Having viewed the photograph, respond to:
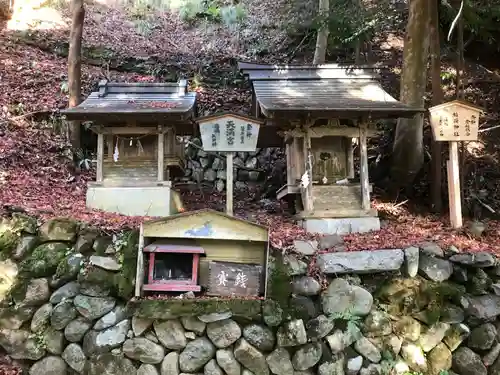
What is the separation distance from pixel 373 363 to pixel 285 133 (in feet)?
13.9

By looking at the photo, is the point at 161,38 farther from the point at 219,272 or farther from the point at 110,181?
the point at 219,272

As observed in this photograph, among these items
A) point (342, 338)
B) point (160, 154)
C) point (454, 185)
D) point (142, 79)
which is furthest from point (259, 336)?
point (142, 79)

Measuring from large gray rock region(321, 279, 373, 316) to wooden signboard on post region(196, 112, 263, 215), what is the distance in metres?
2.09

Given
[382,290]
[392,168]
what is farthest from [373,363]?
[392,168]

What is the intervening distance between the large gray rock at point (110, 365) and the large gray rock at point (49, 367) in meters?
0.39

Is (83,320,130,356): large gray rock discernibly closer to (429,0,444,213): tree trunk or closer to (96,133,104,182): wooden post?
(96,133,104,182): wooden post

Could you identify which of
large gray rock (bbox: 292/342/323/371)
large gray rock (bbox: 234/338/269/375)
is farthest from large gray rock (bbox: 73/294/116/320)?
large gray rock (bbox: 292/342/323/371)

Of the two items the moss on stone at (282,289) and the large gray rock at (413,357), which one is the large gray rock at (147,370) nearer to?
the moss on stone at (282,289)

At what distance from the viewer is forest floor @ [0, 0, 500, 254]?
26.1 ft

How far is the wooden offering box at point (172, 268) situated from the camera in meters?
5.95

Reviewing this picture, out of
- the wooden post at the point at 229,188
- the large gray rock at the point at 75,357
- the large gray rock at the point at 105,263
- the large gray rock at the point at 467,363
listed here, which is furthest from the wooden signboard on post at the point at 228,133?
the large gray rock at the point at 467,363

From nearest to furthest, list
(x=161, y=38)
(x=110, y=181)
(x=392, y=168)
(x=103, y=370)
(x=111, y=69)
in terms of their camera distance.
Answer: (x=103, y=370) → (x=110, y=181) → (x=392, y=168) → (x=111, y=69) → (x=161, y=38)

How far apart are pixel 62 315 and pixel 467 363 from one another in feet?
18.8

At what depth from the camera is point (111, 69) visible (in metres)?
14.6
